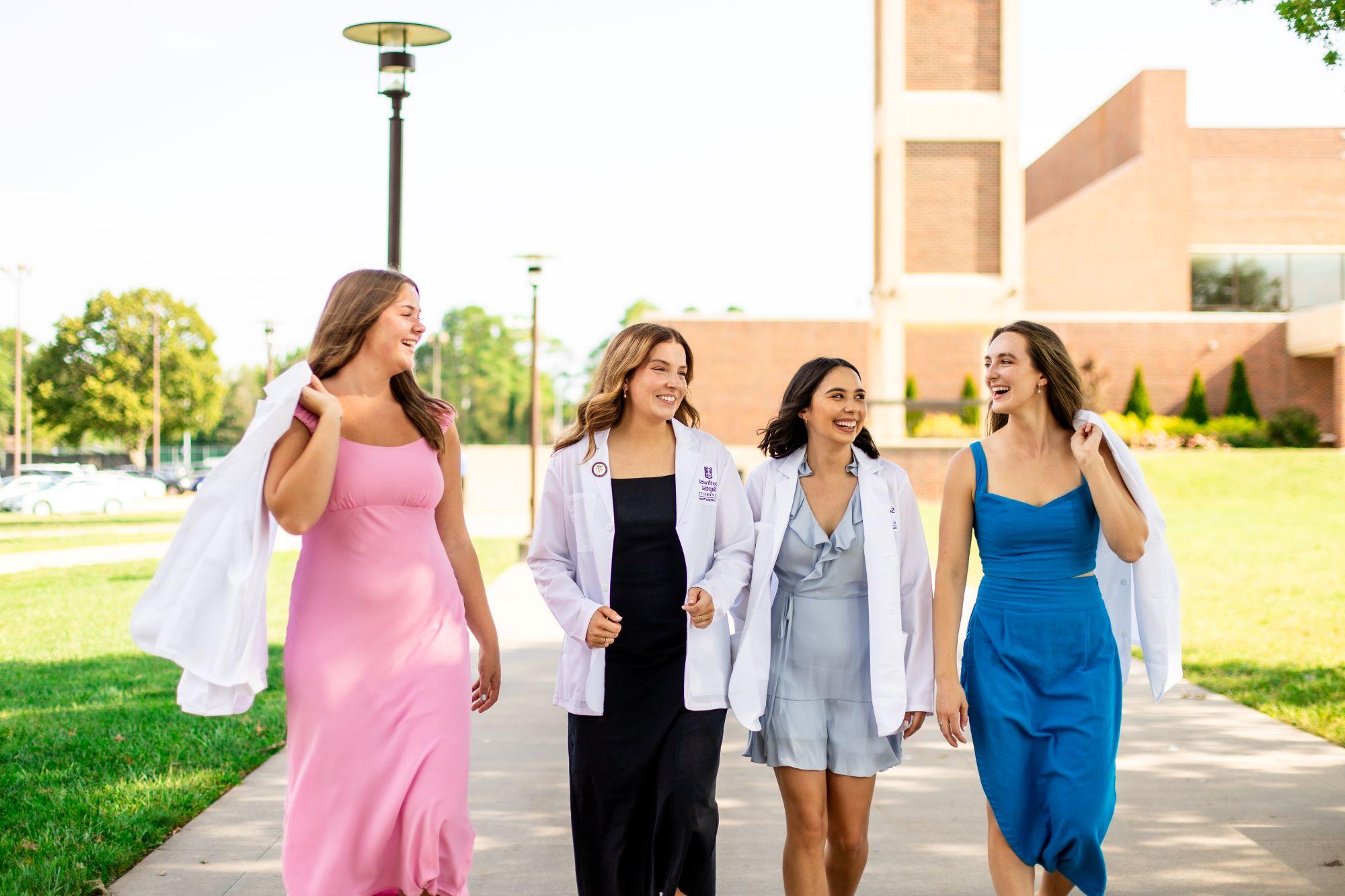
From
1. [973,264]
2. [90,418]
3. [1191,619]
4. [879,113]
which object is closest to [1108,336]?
[973,264]

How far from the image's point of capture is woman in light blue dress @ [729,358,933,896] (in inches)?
162

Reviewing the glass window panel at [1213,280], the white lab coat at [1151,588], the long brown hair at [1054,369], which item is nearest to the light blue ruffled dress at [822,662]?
the long brown hair at [1054,369]

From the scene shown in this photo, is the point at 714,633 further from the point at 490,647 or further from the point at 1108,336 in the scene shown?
the point at 1108,336

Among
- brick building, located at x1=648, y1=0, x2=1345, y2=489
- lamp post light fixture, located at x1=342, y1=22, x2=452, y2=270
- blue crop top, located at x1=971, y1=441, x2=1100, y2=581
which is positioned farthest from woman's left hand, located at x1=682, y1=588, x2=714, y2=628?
brick building, located at x1=648, y1=0, x2=1345, y2=489

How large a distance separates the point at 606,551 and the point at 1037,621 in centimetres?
143

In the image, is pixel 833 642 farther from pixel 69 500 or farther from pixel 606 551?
pixel 69 500

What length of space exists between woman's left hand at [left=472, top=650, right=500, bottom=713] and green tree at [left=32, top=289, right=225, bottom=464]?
7770cm

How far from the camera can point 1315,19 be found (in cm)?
770

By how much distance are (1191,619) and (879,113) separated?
24723mm

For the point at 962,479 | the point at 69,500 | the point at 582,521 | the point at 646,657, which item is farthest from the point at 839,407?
the point at 69,500

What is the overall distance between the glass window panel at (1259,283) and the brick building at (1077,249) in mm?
62

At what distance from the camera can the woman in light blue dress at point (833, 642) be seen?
4.11 meters

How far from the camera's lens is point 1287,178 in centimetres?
5159

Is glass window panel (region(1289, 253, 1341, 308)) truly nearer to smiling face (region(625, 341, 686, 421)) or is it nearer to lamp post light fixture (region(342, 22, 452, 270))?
lamp post light fixture (region(342, 22, 452, 270))
